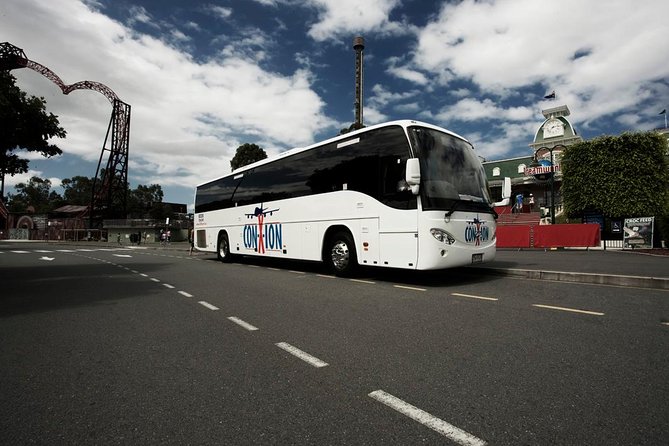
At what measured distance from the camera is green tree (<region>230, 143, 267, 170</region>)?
41.6m

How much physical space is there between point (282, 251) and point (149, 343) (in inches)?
286

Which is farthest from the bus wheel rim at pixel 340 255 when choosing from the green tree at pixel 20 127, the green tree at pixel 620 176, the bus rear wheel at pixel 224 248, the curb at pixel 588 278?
the green tree at pixel 620 176

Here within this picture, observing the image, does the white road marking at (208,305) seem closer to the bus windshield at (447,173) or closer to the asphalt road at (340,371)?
the asphalt road at (340,371)

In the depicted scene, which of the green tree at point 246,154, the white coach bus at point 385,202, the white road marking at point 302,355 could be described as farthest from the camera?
the green tree at point 246,154

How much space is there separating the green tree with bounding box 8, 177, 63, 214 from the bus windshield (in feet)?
400

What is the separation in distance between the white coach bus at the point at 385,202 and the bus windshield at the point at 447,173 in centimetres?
2

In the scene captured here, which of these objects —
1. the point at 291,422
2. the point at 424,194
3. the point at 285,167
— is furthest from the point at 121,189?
the point at 291,422

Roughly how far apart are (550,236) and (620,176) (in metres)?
8.58

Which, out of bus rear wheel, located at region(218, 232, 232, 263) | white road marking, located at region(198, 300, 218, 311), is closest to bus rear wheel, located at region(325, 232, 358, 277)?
white road marking, located at region(198, 300, 218, 311)

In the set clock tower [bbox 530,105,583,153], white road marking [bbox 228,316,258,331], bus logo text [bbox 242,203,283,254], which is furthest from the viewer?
clock tower [bbox 530,105,583,153]

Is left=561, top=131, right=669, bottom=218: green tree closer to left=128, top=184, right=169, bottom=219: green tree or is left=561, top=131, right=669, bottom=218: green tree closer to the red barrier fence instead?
the red barrier fence

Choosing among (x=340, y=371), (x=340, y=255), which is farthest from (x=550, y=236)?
(x=340, y=371)

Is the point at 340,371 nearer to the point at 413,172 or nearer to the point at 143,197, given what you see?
Answer: the point at 413,172

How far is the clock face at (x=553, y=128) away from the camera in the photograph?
4797 cm
